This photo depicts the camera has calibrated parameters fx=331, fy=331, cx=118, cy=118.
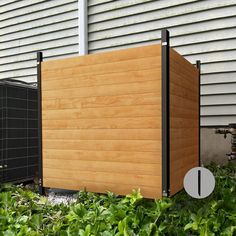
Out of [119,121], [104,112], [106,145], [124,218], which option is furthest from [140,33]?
[124,218]

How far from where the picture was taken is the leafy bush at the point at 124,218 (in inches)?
111

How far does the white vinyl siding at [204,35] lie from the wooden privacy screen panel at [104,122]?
2.23 meters

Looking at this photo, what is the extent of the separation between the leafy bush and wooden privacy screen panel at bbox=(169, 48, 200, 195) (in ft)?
1.38

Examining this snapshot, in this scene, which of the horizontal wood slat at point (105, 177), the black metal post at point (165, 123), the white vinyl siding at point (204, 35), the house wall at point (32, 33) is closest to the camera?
the black metal post at point (165, 123)

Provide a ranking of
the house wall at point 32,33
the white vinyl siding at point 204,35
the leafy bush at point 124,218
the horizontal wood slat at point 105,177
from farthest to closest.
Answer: the house wall at point 32,33 → the white vinyl siding at point 204,35 → the horizontal wood slat at point 105,177 → the leafy bush at point 124,218

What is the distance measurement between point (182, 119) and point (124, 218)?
1.66 meters

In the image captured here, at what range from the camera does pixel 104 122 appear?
3.97 m

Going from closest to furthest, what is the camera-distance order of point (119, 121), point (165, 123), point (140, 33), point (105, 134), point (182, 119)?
point (165, 123) → point (119, 121) → point (105, 134) → point (182, 119) → point (140, 33)

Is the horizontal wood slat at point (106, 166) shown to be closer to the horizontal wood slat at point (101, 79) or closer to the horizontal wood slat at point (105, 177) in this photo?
the horizontal wood slat at point (105, 177)

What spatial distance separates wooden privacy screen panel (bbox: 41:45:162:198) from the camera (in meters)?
3.62

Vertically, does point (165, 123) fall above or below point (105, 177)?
above

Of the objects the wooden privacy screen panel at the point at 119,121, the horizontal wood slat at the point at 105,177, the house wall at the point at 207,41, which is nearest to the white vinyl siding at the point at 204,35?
the house wall at the point at 207,41

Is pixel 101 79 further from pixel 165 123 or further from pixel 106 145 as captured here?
pixel 165 123

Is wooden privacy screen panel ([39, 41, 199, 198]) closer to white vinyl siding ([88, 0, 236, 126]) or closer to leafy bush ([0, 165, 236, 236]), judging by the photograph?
leafy bush ([0, 165, 236, 236])
